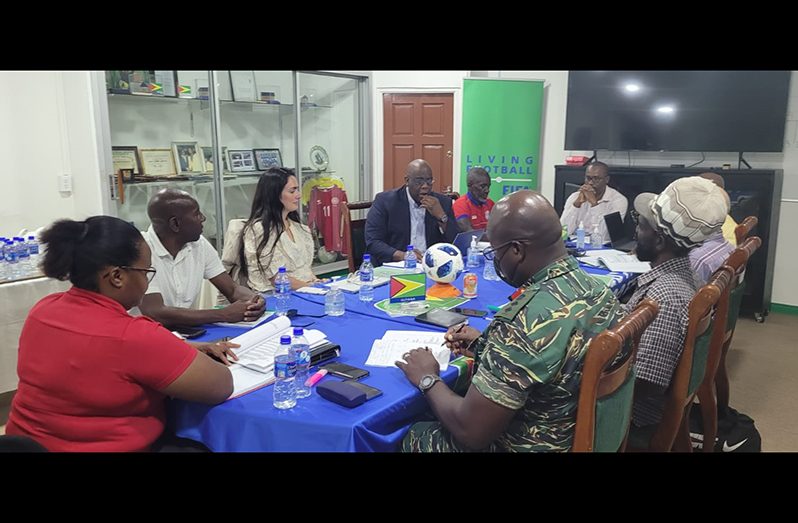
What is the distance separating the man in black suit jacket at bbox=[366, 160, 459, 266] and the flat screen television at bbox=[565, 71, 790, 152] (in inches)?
78.4

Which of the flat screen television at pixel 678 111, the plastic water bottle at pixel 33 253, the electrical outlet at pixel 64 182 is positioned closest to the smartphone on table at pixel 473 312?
the plastic water bottle at pixel 33 253

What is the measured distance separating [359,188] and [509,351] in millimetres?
5317

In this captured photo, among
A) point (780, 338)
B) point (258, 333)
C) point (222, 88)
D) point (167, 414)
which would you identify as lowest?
point (780, 338)

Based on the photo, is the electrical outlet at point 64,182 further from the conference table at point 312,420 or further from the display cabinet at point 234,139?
the conference table at point 312,420

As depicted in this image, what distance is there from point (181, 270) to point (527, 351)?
1.72 meters

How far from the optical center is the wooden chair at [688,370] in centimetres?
173

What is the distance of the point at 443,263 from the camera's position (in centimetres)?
271

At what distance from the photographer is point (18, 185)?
13.1 ft

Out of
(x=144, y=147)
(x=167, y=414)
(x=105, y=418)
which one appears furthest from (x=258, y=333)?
(x=144, y=147)

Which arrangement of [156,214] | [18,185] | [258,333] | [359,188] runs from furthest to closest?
1. [359,188]
2. [18,185]
3. [156,214]
4. [258,333]

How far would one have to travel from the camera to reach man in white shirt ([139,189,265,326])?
7.41 feet

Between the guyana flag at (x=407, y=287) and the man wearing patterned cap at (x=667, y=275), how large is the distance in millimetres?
907

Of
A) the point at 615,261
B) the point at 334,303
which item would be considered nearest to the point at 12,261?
the point at 334,303

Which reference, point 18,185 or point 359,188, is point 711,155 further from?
point 18,185
